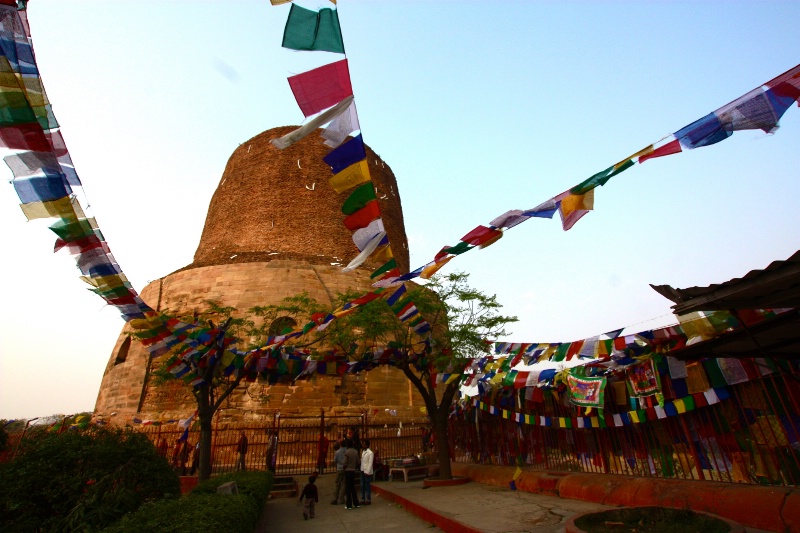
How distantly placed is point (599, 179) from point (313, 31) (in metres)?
3.00

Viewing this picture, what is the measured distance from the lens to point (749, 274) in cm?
330

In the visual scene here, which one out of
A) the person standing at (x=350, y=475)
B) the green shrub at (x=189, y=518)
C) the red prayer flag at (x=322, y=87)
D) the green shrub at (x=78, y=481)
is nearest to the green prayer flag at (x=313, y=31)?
the red prayer flag at (x=322, y=87)

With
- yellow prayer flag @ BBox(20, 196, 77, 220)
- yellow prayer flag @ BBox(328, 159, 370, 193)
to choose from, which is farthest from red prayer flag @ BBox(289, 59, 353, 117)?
yellow prayer flag @ BBox(20, 196, 77, 220)

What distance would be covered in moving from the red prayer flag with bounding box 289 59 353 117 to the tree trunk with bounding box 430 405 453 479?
8416 millimetres

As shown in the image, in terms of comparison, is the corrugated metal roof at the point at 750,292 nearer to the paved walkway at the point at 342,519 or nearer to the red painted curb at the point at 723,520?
the red painted curb at the point at 723,520

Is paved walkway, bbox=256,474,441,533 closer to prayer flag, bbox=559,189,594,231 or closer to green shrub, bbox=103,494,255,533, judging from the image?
green shrub, bbox=103,494,255,533

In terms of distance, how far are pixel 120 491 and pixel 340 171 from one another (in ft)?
12.8

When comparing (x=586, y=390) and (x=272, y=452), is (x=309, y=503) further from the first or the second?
(x=272, y=452)

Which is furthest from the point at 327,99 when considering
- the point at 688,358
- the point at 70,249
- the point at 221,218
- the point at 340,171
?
the point at 221,218

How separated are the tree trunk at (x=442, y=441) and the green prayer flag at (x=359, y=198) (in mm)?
6811

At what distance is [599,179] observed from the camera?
4.43m

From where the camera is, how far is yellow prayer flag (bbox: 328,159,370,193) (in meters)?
4.73

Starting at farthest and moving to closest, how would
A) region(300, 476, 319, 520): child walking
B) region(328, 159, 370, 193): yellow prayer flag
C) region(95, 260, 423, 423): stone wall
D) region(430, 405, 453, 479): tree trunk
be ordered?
region(95, 260, 423, 423): stone wall → region(430, 405, 453, 479): tree trunk → region(300, 476, 319, 520): child walking → region(328, 159, 370, 193): yellow prayer flag

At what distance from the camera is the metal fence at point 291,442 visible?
535 inches
